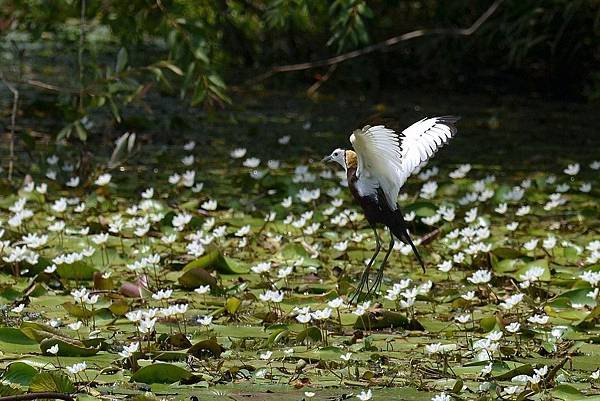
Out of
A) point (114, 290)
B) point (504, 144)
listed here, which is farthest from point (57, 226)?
point (504, 144)

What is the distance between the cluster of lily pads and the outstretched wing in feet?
1.20

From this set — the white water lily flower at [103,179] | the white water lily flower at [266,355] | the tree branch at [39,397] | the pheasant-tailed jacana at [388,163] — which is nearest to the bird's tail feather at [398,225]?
the pheasant-tailed jacana at [388,163]

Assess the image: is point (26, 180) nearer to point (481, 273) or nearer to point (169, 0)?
point (169, 0)

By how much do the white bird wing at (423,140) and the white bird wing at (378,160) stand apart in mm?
56

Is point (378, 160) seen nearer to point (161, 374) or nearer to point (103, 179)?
point (161, 374)

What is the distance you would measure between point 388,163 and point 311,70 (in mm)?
6833

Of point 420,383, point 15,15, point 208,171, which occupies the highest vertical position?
point 15,15

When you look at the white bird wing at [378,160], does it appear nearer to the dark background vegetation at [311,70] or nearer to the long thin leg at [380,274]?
the long thin leg at [380,274]

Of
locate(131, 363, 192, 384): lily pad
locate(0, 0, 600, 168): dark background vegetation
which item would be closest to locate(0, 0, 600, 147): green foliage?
locate(0, 0, 600, 168): dark background vegetation

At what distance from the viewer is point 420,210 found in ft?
17.2

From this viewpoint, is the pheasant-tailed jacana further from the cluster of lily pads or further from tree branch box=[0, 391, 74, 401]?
tree branch box=[0, 391, 74, 401]

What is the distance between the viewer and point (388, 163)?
352cm

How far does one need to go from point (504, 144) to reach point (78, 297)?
4475mm

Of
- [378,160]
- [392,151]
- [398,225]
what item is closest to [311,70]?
[398,225]
